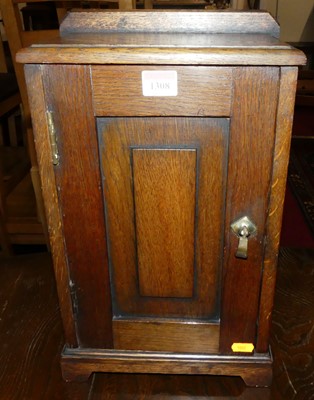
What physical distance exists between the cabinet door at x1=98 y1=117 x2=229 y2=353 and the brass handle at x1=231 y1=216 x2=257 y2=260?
1.1 inches

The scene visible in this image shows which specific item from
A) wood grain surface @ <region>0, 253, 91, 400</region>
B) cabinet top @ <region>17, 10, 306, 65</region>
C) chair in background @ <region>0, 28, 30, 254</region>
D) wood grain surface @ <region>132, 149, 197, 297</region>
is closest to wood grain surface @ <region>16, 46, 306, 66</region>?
cabinet top @ <region>17, 10, 306, 65</region>

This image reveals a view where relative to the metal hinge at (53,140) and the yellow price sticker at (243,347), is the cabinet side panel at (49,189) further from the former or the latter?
the yellow price sticker at (243,347)

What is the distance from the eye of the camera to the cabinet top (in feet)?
2.11

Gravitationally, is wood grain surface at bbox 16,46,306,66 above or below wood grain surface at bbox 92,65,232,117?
above

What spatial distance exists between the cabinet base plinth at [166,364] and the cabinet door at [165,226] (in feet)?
0.06

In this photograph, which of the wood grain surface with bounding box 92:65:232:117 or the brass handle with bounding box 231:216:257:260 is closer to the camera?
the wood grain surface with bounding box 92:65:232:117

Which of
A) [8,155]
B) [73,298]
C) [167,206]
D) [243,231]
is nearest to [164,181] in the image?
[167,206]

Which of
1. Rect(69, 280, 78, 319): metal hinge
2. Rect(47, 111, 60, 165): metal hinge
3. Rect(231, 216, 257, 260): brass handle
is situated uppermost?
Rect(47, 111, 60, 165): metal hinge

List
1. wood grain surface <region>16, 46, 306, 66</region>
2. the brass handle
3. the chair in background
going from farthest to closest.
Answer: the chair in background
the brass handle
wood grain surface <region>16, 46, 306, 66</region>

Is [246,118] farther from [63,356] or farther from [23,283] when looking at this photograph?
[23,283]

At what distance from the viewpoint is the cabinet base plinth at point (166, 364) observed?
0.88 m

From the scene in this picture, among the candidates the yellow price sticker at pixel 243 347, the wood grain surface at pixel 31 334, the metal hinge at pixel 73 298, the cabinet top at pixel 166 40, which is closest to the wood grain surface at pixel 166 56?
the cabinet top at pixel 166 40

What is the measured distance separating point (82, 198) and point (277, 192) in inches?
12.7

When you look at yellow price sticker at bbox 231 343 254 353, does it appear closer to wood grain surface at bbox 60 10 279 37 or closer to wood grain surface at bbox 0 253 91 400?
wood grain surface at bbox 0 253 91 400
